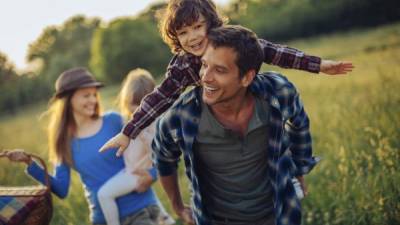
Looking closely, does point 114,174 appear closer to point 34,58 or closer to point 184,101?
point 184,101

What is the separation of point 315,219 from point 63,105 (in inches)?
110

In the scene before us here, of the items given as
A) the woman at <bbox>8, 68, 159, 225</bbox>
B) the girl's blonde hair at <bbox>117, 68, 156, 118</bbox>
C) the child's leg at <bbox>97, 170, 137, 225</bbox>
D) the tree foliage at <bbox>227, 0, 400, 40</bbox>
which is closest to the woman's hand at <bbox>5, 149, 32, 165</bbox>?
the woman at <bbox>8, 68, 159, 225</bbox>

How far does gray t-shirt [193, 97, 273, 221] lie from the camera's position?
2760 mm

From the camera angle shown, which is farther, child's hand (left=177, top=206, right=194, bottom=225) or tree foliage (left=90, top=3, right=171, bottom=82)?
tree foliage (left=90, top=3, right=171, bottom=82)

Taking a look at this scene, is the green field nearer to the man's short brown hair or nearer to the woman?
the woman

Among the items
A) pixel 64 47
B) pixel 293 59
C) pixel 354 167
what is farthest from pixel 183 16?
pixel 64 47

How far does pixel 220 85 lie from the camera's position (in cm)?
263

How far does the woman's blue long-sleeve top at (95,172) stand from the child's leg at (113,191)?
13 cm

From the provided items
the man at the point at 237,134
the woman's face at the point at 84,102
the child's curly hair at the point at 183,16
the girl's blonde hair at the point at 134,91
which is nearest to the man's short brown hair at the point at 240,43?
the man at the point at 237,134

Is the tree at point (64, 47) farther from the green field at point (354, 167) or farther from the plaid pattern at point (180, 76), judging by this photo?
the plaid pattern at point (180, 76)

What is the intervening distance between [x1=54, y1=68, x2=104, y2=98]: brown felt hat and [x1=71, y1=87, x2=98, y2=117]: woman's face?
0.07 metres

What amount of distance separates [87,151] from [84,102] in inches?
19.6

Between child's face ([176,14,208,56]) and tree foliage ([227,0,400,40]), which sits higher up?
child's face ([176,14,208,56])

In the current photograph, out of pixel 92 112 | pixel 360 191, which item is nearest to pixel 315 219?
pixel 360 191
